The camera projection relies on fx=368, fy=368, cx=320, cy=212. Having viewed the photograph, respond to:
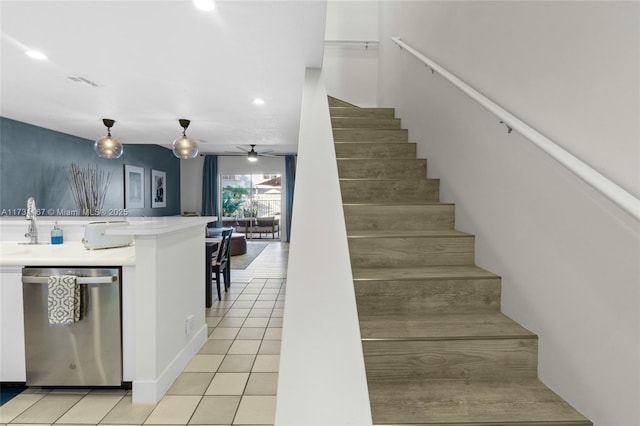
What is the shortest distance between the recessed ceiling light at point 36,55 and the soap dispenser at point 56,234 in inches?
57.7

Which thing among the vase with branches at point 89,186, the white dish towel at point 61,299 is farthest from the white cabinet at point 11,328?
the vase with branches at point 89,186

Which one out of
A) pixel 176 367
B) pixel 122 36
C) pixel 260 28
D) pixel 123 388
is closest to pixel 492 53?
pixel 260 28

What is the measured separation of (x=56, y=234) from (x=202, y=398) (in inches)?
79.0

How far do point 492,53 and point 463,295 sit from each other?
1281mm

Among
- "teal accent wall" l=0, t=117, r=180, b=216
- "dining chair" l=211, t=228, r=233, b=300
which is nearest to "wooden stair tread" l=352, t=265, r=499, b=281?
"dining chair" l=211, t=228, r=233, b=300

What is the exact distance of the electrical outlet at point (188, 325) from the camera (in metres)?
2.96

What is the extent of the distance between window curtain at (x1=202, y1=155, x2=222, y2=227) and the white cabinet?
7843 mm

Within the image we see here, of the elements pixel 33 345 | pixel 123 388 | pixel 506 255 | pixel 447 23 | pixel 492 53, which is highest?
pixel 447 23

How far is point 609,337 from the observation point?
1.19 metres

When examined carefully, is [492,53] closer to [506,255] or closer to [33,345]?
[506,255]

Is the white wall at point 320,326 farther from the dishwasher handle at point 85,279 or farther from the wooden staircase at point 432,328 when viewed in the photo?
the dishwasher handle at point 85,279

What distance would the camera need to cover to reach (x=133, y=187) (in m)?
7.50

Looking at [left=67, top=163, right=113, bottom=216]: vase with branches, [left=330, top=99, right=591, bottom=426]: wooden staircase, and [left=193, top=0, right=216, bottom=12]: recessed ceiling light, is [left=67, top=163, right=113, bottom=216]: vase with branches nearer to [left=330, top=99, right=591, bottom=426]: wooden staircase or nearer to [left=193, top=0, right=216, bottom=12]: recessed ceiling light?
[left=193, top=0, right=216, bottom=12]: recessed ceiling light

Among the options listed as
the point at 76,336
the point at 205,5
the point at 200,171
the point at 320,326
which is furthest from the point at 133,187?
the point at 320,326
